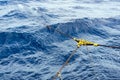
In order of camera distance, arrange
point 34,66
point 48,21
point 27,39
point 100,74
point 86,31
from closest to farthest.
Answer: point 100,74 → point 34,66 → point 27,39 → point 86,31 → point 48,21

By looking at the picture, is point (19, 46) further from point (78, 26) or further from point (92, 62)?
point (78, 26)

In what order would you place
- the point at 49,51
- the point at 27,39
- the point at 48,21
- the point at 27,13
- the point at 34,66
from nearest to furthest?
the point at 34,66
the point at 49,51
the point at 27,39
the point at 48,21
the point at 27,13

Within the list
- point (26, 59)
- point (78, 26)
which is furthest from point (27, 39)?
point (78, 26)

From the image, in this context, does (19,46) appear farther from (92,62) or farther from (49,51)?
(92,62)

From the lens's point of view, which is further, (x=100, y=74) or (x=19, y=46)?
(x=19, y=46)

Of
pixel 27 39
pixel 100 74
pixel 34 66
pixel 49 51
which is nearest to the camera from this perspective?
pixel 100 74

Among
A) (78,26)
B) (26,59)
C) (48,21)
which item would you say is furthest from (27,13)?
(26,59)
